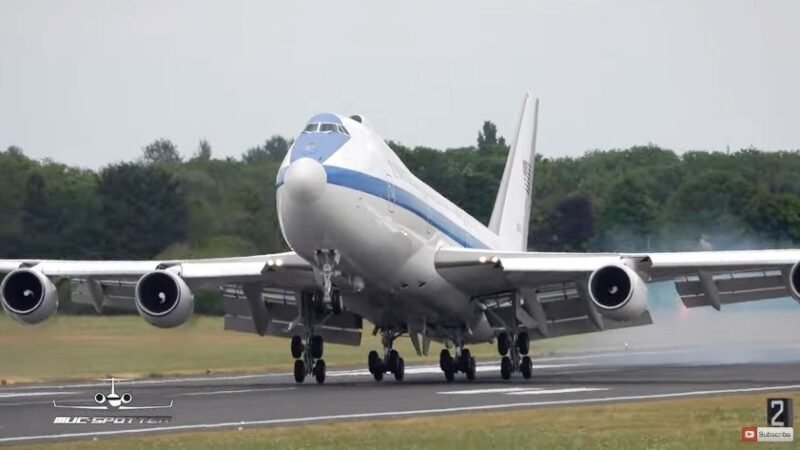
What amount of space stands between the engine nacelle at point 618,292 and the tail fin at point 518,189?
918cm

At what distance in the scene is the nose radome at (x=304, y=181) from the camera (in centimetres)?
3241

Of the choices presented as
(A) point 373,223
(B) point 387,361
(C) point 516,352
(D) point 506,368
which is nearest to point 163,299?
(A) point 373,223

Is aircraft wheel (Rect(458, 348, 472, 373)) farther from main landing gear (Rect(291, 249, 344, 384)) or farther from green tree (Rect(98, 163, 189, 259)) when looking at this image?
green tree (Rect(98, 163, 189, 259))

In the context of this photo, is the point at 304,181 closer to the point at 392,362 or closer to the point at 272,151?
the point at 392,362

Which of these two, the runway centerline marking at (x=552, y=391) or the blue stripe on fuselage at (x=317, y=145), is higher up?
the blue stripe on fuselage at (x=317, y=145)

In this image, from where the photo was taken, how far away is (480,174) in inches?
2520

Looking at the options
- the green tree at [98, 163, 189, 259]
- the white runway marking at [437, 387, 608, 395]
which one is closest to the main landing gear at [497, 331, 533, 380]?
the white runway marking at [437, 387, 608, 395]

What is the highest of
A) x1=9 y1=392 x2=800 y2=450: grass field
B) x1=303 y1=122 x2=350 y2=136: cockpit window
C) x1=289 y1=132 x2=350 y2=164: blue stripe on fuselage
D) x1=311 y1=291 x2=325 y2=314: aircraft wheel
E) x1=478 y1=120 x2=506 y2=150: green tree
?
x1=478 y1=120 x2=506 y2=150: green tree

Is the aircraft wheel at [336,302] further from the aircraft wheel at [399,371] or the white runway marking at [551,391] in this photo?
the aircraft wheel at [399,371]

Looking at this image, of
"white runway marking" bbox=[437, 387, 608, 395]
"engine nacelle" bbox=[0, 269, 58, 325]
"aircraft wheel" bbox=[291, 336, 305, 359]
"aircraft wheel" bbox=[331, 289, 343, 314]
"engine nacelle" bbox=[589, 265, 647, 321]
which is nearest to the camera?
"white runway marking" bbox=[437, 387, 608, 395]

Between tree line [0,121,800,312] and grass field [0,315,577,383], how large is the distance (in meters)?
3.24

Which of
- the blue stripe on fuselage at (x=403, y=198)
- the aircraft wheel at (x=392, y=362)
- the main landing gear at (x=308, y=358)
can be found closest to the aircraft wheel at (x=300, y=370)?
the main landing gear at (x=308, y=358)

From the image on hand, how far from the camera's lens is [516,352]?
38406mm

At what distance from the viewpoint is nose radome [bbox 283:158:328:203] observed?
106 ft
